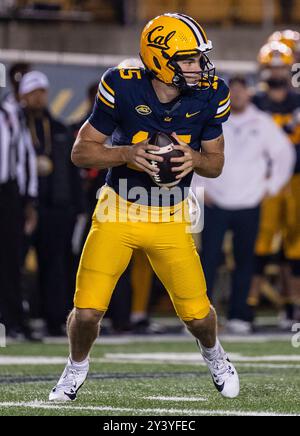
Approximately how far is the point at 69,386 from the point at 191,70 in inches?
55.2

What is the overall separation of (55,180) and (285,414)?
14.3ft

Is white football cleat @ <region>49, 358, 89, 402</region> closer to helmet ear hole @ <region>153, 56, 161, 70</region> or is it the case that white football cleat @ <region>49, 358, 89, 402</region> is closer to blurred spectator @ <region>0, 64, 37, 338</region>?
helmet ear hole @ <region>153, 56, 161, 70</region>

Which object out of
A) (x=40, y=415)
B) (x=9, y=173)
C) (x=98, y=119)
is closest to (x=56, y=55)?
(x=9, y=173)

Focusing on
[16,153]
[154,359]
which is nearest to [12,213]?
[16,153]

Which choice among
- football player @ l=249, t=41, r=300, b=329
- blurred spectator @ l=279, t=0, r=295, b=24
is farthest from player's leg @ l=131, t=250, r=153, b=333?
blurred spectator @ l=279, t=0, r=295, b=24

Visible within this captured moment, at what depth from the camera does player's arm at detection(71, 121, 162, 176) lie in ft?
17.5

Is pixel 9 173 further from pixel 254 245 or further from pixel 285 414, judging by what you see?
pixel 285 414

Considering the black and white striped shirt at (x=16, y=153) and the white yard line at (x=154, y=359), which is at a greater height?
the black and white striped shirt at (x=16, y=153)

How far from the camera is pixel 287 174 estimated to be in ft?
32.1

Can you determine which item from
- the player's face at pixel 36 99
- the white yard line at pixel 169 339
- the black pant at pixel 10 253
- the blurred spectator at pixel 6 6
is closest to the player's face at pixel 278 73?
the player's face at pixel 36 99

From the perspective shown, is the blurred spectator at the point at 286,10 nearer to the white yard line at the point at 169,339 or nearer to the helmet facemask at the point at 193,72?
the white yard line at the point at 169,339

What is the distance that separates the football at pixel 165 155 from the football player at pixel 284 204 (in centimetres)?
468

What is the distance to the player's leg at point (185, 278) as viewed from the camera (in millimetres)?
5523

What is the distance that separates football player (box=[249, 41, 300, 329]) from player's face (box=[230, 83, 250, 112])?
0.61 metres
